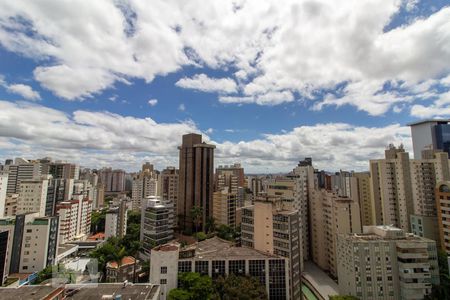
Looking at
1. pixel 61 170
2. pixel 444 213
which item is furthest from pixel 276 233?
pixel 61 170

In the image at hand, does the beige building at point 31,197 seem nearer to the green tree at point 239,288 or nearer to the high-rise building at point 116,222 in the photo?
the high-rise building at point 116,222

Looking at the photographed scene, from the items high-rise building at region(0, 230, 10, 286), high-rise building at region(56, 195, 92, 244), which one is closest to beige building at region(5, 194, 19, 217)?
high-rise building at region(56, 195, 92, 244)

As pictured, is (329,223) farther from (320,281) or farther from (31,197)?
(31,197)

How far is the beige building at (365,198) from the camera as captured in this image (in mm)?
68188

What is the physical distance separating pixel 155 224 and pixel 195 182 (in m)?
23.4

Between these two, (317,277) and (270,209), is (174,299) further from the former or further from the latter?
(317,277)

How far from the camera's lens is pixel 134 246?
52.2 metres

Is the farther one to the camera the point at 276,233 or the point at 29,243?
the point at 29,243

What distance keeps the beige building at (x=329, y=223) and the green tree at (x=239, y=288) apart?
19286mm

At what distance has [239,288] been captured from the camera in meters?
33.8

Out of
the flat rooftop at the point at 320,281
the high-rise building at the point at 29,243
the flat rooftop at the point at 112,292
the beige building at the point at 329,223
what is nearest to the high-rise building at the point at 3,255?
the high-rise building at the point at 29,243

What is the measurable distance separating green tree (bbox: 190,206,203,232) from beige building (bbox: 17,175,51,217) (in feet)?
144

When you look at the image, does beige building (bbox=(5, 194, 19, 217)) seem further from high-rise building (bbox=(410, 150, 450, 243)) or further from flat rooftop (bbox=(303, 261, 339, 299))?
high-rise building (bbox=(410, 150, 450, 243))

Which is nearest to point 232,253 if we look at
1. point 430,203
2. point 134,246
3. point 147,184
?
point 134,246
